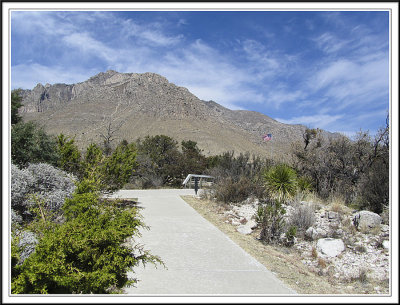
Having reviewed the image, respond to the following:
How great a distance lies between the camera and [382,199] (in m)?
10.7

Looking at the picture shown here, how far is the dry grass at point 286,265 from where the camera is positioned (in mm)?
4940

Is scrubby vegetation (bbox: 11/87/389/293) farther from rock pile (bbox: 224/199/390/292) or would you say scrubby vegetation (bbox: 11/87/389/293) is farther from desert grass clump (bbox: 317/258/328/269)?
desert grass clump (bbox: 317/258/328/269)

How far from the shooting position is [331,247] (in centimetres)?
750

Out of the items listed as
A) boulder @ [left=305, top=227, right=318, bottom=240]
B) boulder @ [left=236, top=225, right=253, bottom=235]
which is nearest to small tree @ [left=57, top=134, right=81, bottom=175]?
boulder @ [left=236, top=225, right=253, bottom=235]

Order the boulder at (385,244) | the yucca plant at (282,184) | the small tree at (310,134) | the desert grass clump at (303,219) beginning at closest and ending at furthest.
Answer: the boulder at (385,244) → the desert grass clump at (303,219) → the yucca plant at (282,184) → the small tree at (310,134)

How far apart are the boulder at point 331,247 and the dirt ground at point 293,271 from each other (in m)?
0.62

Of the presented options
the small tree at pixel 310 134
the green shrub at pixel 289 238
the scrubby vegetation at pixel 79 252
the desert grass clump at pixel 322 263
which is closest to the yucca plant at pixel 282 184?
the green shrub at pixel 289 238

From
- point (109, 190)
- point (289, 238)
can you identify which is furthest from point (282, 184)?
point (109, 190)

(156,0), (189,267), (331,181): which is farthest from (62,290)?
(331,181)

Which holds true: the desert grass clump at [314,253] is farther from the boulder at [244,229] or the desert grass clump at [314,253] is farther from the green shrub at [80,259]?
the green shrub at [80,259]

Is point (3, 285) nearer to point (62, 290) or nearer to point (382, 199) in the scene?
point (62, 290)

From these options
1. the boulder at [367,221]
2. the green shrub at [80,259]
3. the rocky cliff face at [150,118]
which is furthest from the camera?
the rocky cliff face at [150,118]

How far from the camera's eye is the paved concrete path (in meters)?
4.41

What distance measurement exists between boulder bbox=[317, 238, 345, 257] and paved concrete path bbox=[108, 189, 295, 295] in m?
2.19
